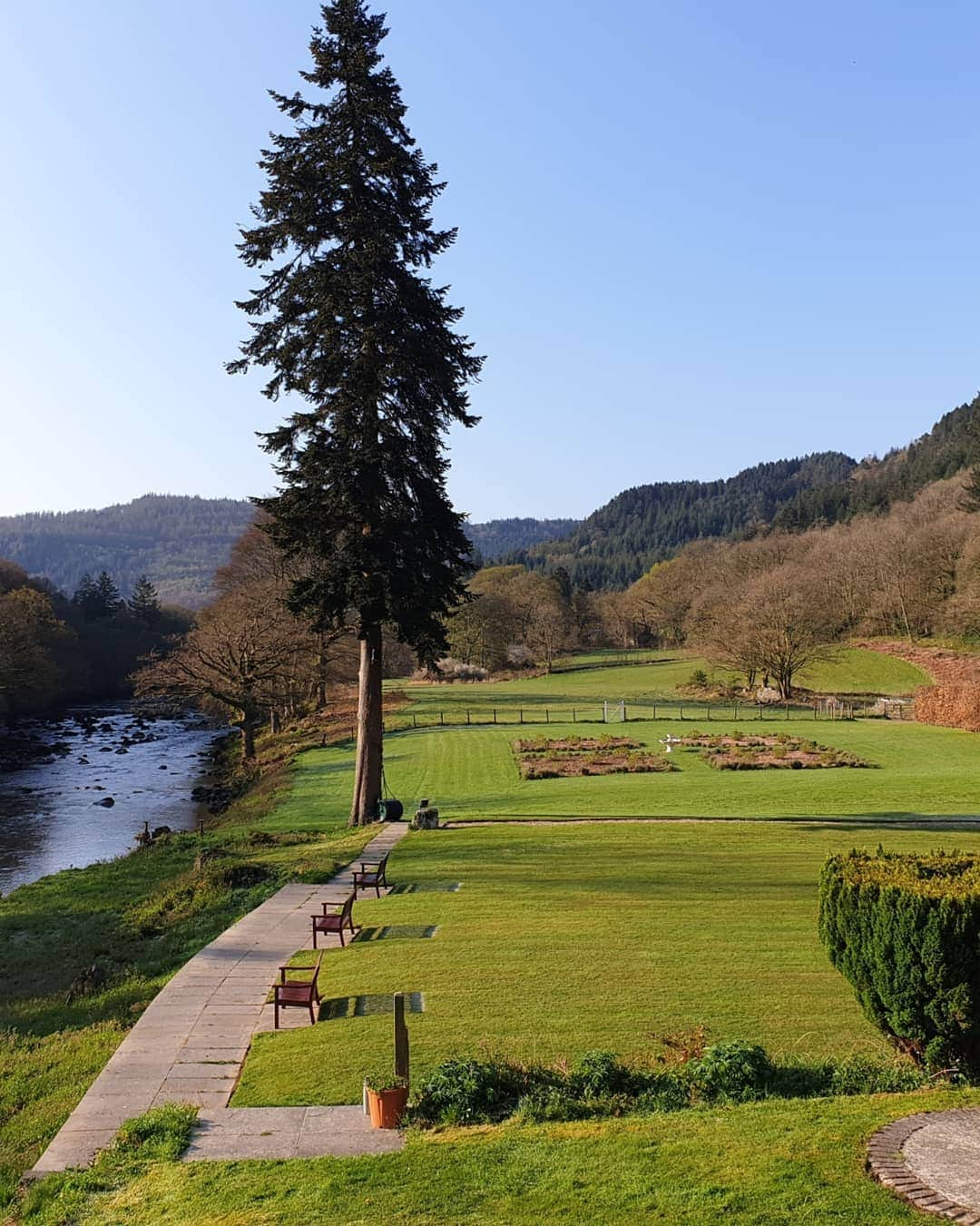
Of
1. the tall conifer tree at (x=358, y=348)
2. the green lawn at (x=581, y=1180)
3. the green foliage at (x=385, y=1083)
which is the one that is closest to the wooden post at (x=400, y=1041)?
the green foliage at (x=385, y=1083)

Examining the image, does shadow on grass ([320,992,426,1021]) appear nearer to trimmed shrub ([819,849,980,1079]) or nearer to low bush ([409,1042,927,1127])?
low bush ([409,1042,927,1127])

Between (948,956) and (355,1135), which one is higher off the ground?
(948,956)

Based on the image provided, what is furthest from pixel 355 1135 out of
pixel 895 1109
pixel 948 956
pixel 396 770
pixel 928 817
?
pixel 396 770

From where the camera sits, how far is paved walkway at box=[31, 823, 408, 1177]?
8.52m

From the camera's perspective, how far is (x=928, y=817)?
85.5 feet

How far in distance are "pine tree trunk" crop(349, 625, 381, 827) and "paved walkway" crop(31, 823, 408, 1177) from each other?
8606 mm

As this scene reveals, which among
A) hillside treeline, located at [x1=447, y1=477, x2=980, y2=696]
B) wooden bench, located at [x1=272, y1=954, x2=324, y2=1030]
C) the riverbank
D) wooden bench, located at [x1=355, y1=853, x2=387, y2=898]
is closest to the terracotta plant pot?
wooden bench, located at [x1=272, y1=954, x2=324, y2=1030]

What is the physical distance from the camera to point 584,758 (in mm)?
38906

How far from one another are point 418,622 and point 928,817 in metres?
14.9

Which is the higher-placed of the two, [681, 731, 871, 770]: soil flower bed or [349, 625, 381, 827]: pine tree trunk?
[349, 625, 381, 827]: pine tree trunk

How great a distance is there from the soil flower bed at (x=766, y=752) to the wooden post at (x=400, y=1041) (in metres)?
28.8

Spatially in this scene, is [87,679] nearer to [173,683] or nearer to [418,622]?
[173,683]

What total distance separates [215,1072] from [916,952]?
7.29 meters

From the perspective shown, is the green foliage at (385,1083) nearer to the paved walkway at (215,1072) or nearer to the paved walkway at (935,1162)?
the paved walkway at (215,1072)
